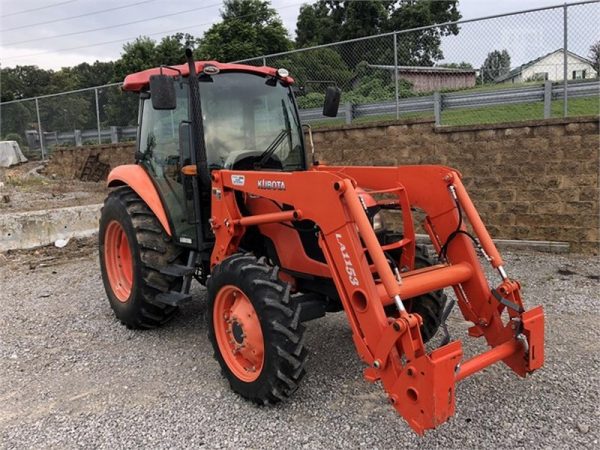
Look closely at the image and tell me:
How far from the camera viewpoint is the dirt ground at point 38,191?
30.8ft

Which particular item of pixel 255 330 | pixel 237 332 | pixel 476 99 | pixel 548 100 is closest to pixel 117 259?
pixel 237 332

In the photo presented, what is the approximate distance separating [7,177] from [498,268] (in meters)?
14.6

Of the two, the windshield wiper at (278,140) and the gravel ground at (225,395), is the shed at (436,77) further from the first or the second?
the windshield wiper at (278,140)

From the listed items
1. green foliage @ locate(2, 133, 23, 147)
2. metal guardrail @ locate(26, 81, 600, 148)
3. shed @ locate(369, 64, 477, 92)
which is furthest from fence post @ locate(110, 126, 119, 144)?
shed @ locate(369, 64, 477, 92)

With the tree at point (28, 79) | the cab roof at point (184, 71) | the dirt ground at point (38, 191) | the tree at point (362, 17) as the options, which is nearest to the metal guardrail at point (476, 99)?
the cab roof at point (184, 71)

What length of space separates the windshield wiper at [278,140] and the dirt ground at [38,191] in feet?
19.2

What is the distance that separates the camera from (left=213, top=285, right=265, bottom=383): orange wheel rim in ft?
11.1

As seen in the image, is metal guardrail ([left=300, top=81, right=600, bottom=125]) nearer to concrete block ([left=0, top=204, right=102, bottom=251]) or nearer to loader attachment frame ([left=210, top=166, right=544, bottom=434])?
loader attachment frame ([left=210, top=166, right=544, bottom=434])

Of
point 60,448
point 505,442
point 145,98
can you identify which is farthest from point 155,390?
point 145,98

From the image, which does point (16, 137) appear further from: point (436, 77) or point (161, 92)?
point (161, 92)

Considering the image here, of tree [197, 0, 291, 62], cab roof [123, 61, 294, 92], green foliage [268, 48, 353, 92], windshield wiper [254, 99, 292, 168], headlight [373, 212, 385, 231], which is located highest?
tree [197, 0, 291, 62]

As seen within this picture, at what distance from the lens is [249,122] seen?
14.6 feet

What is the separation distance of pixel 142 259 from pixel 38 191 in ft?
28.1

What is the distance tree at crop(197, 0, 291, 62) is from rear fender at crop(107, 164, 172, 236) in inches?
771
